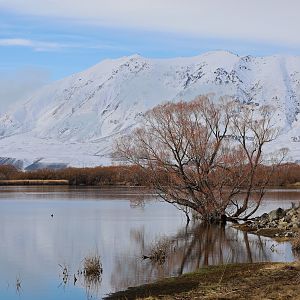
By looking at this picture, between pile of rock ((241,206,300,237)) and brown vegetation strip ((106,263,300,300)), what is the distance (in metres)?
12.5

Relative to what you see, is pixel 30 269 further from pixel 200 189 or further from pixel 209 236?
pixel 200 189

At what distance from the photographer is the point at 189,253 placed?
98.8 ft

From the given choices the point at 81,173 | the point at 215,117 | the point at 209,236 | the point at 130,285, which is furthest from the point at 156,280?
the point at 81,173

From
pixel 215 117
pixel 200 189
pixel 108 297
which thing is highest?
pixel 215 117

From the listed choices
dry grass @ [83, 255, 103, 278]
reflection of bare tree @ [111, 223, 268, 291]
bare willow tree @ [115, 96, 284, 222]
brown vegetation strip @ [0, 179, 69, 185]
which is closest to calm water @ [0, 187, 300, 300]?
reflection of bare tree @ [111, 223, 268, 291]

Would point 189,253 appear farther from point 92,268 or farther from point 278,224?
point 278,224

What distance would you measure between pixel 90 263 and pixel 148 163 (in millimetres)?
18652

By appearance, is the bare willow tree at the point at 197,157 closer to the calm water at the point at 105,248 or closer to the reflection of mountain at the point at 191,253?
the calm water at the point at 105,248

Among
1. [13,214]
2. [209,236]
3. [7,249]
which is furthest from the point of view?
[13,214]

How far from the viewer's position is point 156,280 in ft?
73.7

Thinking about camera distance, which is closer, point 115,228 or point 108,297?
point 108,297

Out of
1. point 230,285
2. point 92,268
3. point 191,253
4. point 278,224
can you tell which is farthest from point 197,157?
point 230,285

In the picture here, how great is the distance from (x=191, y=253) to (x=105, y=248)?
4.12m

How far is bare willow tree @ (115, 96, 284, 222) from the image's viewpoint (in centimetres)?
4231
